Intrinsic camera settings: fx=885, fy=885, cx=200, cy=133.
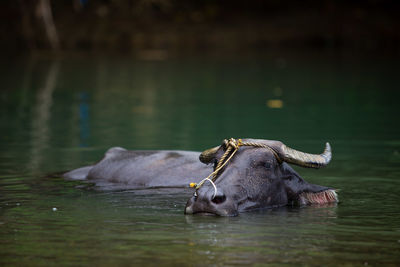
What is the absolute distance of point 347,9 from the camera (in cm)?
4053

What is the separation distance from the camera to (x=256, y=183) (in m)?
8.28

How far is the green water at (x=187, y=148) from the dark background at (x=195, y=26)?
7.79 metres

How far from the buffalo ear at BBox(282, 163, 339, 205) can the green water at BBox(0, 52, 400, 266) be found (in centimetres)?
17

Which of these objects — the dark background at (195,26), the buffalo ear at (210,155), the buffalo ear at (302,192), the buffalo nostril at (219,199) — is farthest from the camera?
the dark background at (195,26)

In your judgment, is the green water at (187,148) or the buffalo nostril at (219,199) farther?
the buffalo nostril at (219,199)

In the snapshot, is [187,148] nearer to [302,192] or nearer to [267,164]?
[302,192]

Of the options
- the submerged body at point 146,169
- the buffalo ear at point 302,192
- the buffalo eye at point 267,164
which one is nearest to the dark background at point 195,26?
the submerged body at point 146,169

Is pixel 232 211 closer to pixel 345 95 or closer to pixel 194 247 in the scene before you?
pixel 194 247

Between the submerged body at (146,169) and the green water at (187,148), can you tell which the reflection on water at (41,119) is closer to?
the green water at (187,148)

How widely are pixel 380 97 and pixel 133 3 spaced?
23.5 metres

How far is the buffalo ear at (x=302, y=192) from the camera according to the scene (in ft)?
28.5

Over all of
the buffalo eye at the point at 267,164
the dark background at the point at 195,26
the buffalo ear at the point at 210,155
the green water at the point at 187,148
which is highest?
the dark background at the point at 195,26

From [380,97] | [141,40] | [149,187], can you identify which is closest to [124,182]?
[149,187]

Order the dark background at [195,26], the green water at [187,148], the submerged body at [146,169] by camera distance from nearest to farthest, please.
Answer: the green water at [187,148], the submerged body at [146,169], the dark background at [195,26]
